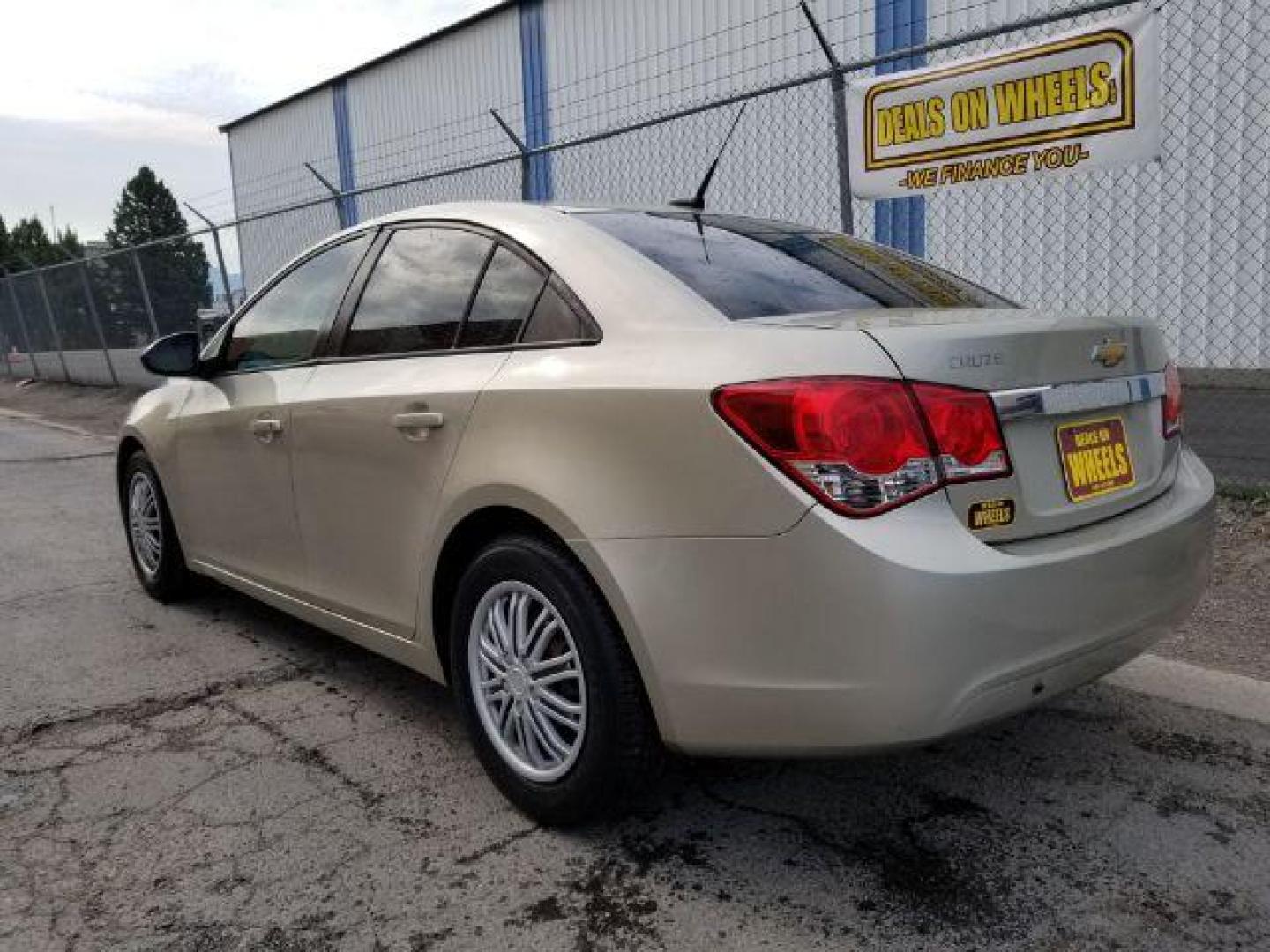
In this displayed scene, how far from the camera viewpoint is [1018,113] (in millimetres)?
5215

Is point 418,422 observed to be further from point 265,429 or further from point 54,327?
point 54,327

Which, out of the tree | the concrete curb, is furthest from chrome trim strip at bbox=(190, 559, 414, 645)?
the tree

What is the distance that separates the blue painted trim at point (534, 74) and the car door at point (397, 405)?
495 inches

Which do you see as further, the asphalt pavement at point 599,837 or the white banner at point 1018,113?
the white banner at point 1018,113

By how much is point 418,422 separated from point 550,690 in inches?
32.2

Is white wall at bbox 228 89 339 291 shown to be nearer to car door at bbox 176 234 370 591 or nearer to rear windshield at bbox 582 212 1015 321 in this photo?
car door at bbox 176 234 370 591

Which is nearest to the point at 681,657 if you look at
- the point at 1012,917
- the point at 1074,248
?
the point at 1012,917

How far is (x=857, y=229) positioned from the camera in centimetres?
1048

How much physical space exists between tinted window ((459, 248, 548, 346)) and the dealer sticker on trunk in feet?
4.40

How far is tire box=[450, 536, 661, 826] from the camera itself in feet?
7.86

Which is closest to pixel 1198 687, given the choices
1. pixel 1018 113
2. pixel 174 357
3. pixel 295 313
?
pixel 1018 113

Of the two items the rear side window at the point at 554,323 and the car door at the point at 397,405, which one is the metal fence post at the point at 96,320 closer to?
the car door at the point at 397,405

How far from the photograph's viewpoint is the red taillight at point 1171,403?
9.10 feet

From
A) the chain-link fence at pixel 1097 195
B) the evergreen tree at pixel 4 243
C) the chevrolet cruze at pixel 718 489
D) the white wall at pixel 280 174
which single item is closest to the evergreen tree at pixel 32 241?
the evergreen tree at pixel 4 243
